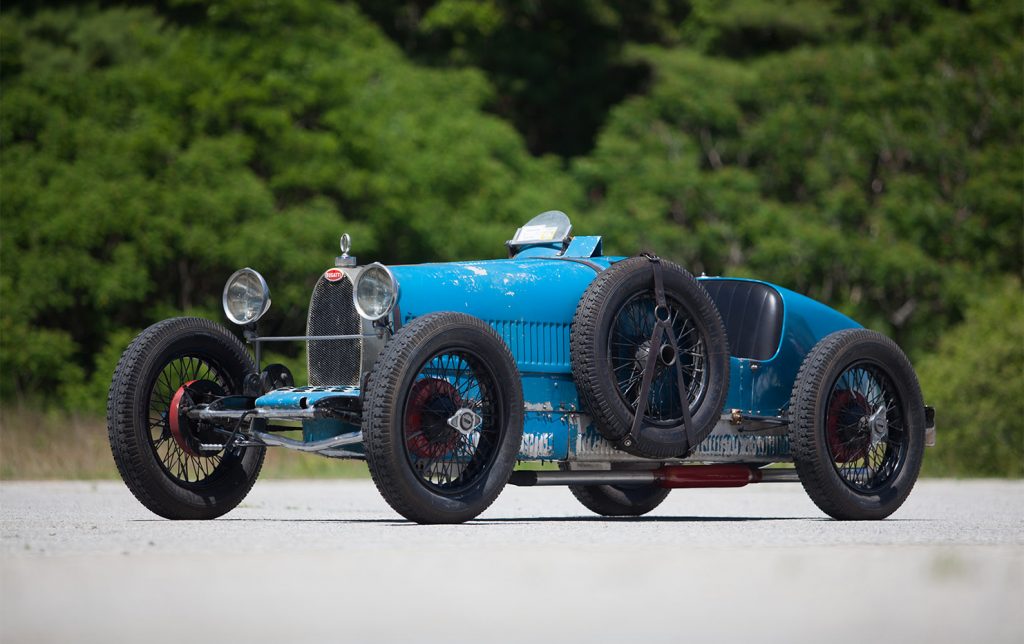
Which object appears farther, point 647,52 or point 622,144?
point 647,52

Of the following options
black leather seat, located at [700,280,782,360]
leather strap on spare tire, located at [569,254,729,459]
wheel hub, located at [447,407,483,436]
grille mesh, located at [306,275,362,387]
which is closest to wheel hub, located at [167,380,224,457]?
grille mesh, located at [306,275,362,387]

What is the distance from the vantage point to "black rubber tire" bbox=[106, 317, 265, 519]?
35.6ft

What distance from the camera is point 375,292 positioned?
1047 centimetres

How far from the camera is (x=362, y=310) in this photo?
10.4 meters

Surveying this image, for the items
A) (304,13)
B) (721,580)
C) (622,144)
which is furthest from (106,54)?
(721,580)

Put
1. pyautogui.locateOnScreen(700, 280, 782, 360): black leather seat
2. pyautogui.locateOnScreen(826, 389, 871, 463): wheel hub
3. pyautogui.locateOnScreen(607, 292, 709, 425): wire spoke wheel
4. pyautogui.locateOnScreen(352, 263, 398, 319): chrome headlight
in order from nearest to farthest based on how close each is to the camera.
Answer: pyautogui.locateOnScreen(352, 263, 398, 319): chrome headlight < pyautogui.locateOnScreen(607, 292, 709, 425): wire spoke wheel < pyautogui.locateOnScreen(826, 389, 871, 463): wheel hub < pyautogui.locateOnScreen(700, 280, 782, 360): black leather seat

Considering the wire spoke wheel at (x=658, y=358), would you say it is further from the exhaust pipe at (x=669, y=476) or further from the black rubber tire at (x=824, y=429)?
the black rubber tire at (x=824, y=429)

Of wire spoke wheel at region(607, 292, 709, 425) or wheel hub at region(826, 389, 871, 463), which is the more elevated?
wire spoke wheel at region(607, 292, 709, 425)

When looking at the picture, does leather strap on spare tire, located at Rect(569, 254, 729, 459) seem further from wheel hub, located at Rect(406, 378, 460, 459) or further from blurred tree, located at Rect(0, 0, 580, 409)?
blurred tree, located at Rect(0, 0, 580, 409)

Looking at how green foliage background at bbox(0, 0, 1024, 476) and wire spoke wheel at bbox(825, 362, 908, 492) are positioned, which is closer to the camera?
wire spoke wheel at bbox(825, 362, 908, 492)

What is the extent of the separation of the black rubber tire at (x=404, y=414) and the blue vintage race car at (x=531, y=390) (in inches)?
0.5

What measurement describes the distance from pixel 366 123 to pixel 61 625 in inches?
1099

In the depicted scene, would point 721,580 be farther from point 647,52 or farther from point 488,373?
point 647,52

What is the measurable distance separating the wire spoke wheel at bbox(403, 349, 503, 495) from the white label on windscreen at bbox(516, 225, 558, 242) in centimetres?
206
